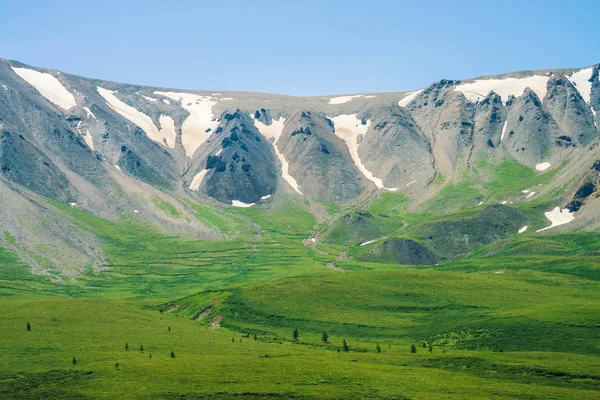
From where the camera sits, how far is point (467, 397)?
87.6 m

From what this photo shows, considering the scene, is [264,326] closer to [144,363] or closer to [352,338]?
[352,338]

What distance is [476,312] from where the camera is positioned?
163 m

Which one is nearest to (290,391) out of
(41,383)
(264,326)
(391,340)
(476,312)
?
(41,383)

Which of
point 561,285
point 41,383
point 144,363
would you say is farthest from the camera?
point 561,285

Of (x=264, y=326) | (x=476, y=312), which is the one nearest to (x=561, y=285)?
(x=476, y=312)

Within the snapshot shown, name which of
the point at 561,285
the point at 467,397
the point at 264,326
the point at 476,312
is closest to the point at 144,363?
the point at 467,397

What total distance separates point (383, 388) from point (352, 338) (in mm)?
54156

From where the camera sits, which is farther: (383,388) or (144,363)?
(144,363)

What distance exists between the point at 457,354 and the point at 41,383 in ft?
214

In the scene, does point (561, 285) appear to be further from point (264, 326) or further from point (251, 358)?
point (251, 358)

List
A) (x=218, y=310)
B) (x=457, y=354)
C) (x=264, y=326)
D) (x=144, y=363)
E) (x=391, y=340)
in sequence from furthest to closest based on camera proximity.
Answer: (x=218, y=310), (x=264, y=326), (x=391, y=340), (x=457, y=354), (x=144, y=363)

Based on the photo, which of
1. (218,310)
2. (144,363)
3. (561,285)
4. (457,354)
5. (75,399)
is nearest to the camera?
(75,399)

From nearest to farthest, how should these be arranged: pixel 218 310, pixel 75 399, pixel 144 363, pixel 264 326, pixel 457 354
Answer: pixel 75 399 < pixel 144 363 < pixel 457 354 < pixel 264 326 < pixel 218 310

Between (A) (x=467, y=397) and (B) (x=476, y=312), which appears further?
(B) (x=476, y=312)
